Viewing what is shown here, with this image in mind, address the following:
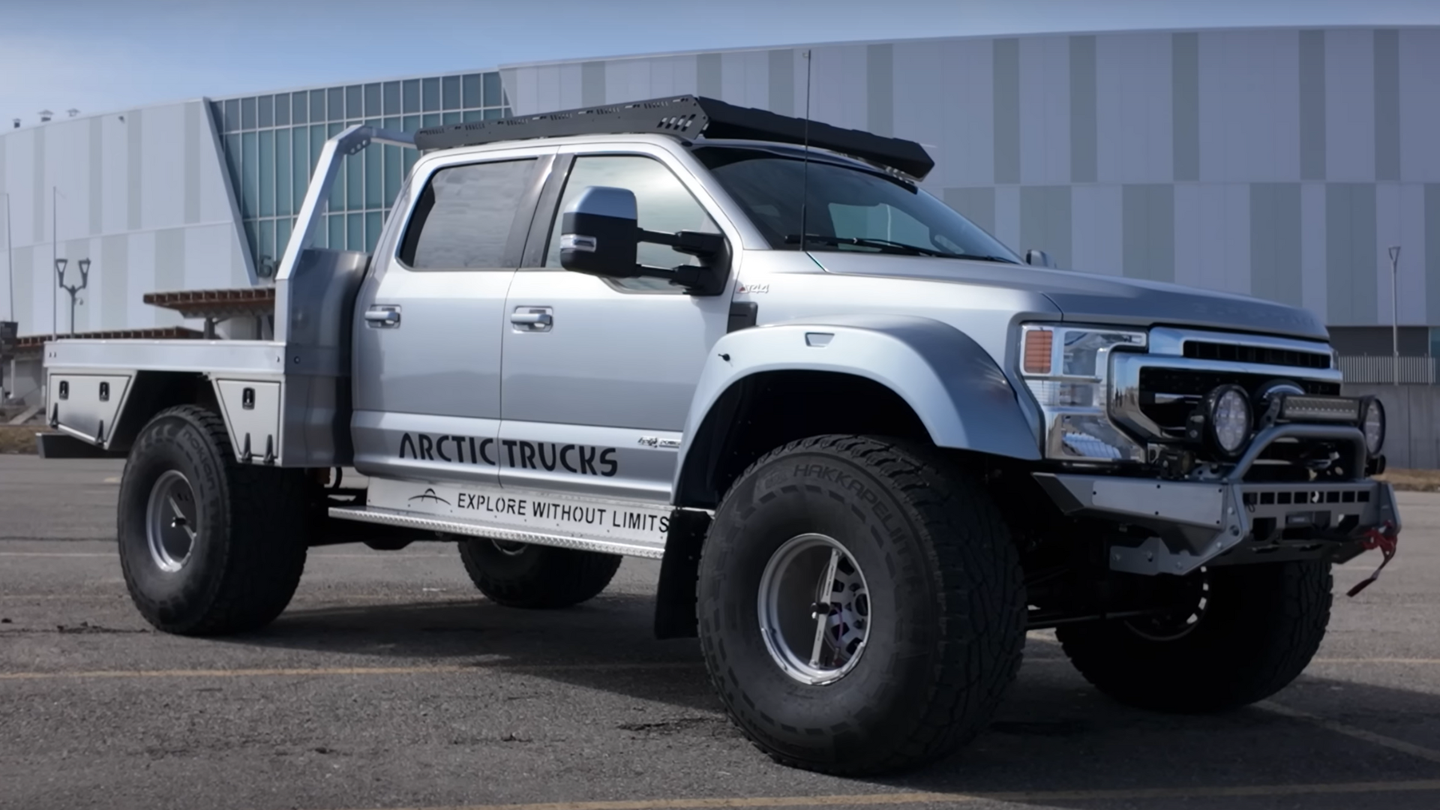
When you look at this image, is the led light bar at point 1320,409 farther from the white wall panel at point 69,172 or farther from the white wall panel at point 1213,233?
the white wall panel at point 69,172

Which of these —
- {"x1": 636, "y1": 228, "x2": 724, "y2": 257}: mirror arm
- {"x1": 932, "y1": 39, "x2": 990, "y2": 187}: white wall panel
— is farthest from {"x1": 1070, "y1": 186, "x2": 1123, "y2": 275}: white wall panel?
{"x1": 636, "y1": 228, "x2": 724, "y2": 257}: mirror arm

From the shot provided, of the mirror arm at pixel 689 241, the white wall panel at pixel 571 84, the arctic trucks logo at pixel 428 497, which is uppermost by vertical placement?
the white wall panel at pixel 571 84

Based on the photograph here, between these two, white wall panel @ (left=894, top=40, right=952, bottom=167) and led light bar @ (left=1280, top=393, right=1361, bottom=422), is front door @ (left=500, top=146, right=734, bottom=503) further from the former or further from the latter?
white wall panel @ (left=894, top=40, right=952, bottom=167)

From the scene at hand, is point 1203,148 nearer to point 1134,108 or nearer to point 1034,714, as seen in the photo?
point 1134,108

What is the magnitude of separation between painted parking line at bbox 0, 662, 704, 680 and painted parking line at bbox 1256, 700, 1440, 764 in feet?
7.94

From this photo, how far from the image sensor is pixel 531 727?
5.56 meters

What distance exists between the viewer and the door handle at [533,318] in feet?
20.6

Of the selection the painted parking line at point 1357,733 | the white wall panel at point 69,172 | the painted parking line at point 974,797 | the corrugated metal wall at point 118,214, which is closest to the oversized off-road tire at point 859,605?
the painted parking line at point 974,797

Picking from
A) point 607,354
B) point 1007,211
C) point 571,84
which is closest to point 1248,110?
point 1007,211

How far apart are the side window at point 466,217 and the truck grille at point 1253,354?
2.95m

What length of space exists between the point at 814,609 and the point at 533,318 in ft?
6.18

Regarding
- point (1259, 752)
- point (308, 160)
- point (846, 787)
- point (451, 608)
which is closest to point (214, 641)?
point (451, 608)

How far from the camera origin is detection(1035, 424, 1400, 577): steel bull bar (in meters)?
4.62

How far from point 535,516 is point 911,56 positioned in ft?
154
